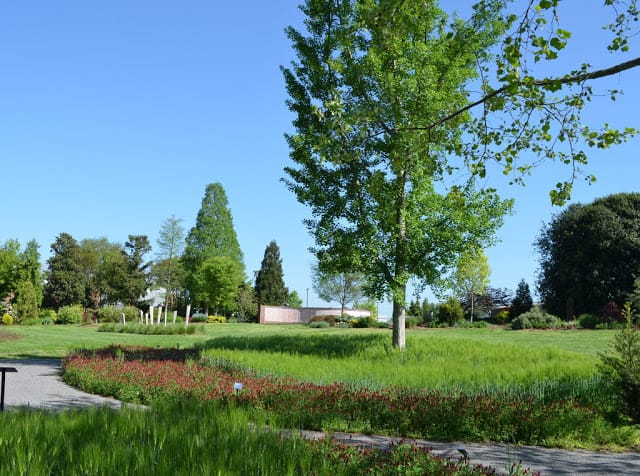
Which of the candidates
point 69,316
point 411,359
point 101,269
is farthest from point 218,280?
point 411,359

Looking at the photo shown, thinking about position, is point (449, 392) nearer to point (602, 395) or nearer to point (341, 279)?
point (602, 395)

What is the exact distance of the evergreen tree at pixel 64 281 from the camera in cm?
5853

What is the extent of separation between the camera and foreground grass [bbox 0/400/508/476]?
11.2 ft

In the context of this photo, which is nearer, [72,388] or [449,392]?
[449,392]

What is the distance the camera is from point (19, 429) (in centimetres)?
438

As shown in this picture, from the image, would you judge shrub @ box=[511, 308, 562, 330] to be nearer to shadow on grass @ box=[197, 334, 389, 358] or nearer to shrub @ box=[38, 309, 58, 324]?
shadow on grass @ box=[197, 334, 389, 358]

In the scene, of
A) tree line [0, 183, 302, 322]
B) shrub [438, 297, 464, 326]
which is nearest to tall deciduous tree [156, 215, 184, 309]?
tree line [0, 183, 302, 322]

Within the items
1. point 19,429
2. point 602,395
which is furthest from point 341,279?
point 19,429

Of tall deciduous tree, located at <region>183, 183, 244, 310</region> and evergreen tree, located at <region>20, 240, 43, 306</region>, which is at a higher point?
tall deciduous tree, located at <region>183, 183, 244, 310</region>

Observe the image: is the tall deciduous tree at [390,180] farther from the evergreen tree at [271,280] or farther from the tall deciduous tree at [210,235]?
the evergreen tree at [271,280]

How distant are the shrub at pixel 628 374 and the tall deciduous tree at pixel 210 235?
171 feet

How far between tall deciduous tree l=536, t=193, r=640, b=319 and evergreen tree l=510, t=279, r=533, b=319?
2.33 m

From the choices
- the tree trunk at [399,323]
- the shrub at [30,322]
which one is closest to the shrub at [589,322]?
the tree trunk at [399,323]

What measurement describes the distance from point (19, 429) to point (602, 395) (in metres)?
9.17
